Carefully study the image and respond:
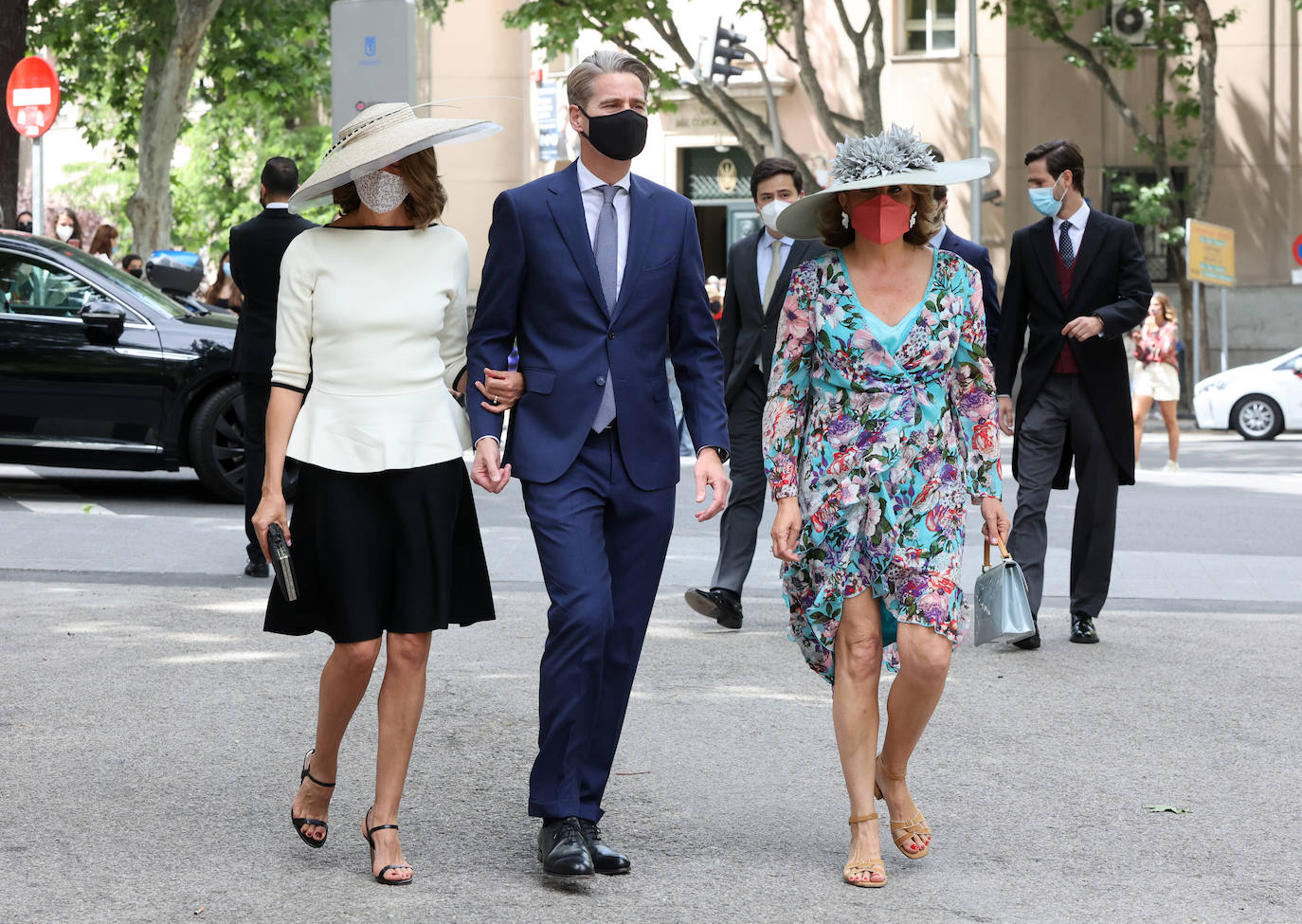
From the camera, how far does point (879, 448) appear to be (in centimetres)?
478

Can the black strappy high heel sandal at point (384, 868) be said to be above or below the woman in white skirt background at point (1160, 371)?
below

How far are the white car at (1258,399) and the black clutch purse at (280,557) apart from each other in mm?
19435

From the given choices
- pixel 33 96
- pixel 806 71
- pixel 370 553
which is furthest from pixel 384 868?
A: pixel 806 71

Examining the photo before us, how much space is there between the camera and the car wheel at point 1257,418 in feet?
74.1

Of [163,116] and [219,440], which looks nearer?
[219,440]

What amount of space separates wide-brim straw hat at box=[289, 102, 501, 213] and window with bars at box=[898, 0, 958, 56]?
2816cm

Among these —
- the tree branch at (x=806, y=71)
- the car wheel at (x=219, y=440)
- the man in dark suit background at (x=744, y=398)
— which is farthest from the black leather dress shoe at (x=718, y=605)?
the tree branch at (x=806, y=71)

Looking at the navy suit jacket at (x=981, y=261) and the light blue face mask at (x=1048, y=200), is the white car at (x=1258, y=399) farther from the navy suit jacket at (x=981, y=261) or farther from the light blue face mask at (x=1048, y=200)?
the navy suit jacket at (x=981, y=261)

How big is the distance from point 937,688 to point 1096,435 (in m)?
3.46

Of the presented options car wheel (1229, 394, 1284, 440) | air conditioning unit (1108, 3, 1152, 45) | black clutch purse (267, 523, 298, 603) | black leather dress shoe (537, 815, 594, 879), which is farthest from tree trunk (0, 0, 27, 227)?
air conditioning unit (1108, 3, 1152, 45)

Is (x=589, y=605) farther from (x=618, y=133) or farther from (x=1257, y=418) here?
(x=1257, y=418)

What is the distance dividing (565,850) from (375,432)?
43.4 inches

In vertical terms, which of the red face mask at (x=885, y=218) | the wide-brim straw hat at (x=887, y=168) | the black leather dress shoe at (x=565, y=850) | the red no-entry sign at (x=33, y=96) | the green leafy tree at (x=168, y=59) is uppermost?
the green leafy tree at (x=168, y=59)

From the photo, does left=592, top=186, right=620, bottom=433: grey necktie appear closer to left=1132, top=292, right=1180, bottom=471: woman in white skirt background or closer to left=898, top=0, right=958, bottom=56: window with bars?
left=1132, top=292, right=1180, bottom=471: woman in white skirt background
